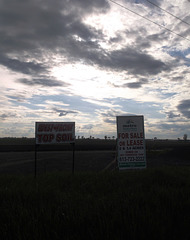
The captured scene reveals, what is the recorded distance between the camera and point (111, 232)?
3.35 m

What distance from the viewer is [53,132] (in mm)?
10836

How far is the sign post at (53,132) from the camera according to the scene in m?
10.5

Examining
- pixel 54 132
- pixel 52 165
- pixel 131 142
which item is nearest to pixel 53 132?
pixel 54 132

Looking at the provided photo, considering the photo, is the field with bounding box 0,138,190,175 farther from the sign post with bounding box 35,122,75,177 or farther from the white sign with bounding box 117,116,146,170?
the sign post with bounding box 35,122,75,177

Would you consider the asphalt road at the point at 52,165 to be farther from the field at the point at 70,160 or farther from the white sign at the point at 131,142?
the white sign at the point at 131,142

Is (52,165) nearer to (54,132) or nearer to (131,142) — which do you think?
(54,132)

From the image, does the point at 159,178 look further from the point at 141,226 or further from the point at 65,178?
the point at 141,226

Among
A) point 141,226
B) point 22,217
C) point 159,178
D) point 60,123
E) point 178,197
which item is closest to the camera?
point 141,226

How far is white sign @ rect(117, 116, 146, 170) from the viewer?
11.3 meters

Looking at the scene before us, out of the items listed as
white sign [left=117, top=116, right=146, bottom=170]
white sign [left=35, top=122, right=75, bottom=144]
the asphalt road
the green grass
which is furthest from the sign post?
the green grass

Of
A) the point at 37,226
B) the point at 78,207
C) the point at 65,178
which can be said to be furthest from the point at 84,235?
the point at 65,178

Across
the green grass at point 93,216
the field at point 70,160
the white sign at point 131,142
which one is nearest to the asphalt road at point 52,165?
the field at point 70,160

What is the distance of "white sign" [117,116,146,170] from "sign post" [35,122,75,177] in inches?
121

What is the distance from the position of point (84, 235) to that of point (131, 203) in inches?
76.0
